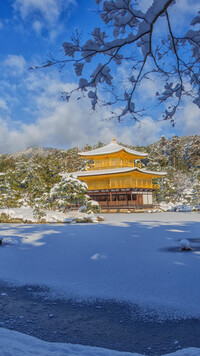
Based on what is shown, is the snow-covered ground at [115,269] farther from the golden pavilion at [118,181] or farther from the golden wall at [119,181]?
the golden wall at [119,181]

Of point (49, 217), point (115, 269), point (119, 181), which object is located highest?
point (119, 181)

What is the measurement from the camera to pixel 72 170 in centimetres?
3728

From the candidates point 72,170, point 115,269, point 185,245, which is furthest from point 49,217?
point 72,170

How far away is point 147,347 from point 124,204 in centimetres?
2444

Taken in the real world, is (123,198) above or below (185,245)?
above

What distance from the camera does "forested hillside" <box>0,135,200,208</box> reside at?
2555 cm

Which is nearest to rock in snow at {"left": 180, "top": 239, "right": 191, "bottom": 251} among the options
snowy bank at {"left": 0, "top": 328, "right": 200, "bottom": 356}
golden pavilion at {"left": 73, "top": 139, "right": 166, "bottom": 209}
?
snowy bank at {"left": 0, "top": 328, "right": 200, "bottom": 356}

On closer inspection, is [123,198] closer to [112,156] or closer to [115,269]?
[112,156]

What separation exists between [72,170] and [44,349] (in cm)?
3529

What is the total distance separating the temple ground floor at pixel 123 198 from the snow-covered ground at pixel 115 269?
18365mm

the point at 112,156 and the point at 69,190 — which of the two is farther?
the point at 112,156

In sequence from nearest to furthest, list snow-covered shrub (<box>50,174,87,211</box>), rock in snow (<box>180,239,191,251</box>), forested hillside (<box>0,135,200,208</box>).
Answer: rock in snow (<box>180,239,191,251</box>)
snow-covered shrub (<box>50,174,87,211</box>)
forested hillside (<box>0,135,200,208</box>)

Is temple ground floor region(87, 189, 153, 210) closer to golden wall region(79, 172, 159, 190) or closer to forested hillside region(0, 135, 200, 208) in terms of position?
golden wall region(79, 172, 159, 190)

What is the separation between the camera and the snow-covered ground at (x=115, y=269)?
3.71 meters
